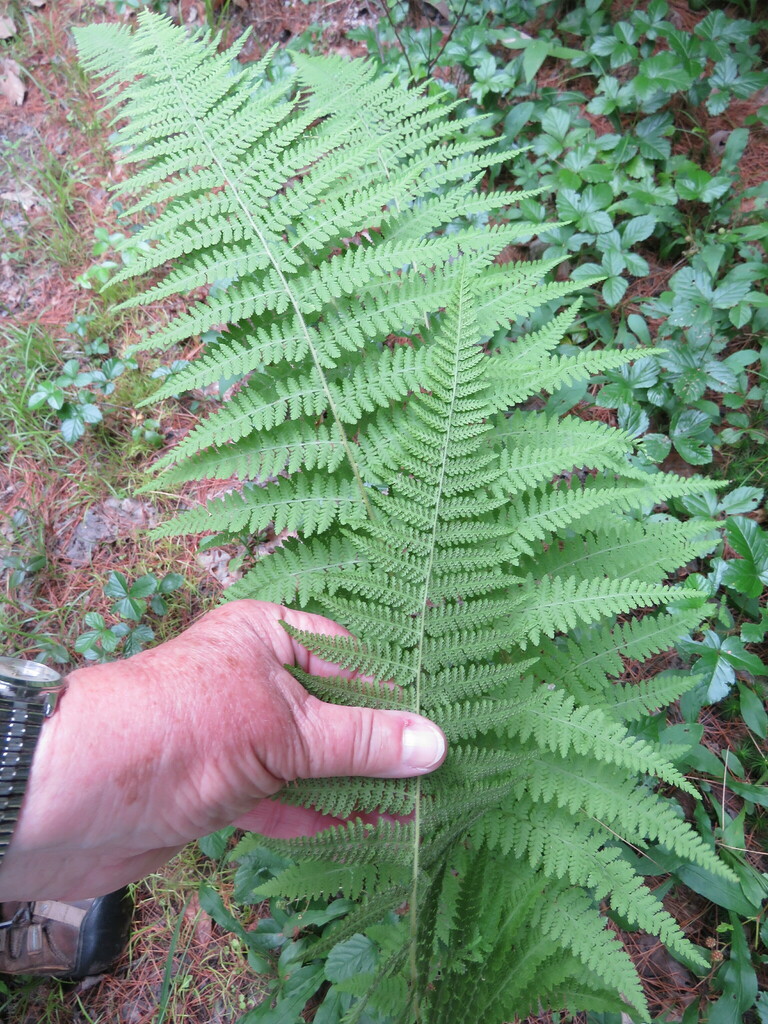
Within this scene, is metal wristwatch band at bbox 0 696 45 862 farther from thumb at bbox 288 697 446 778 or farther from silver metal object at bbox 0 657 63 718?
thumb at bbox 288 697 446 778

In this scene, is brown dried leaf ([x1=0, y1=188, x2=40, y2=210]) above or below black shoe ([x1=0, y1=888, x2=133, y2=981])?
above

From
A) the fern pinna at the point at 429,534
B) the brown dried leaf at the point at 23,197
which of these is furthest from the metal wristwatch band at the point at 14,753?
the brown dried leaf at the point at 23,197

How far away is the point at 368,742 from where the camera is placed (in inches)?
59.1

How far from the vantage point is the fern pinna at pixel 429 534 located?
1421 mm

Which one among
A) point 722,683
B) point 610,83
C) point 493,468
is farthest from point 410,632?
point 610,83

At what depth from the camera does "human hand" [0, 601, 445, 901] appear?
142 cm

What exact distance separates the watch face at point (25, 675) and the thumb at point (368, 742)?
62 centimetres

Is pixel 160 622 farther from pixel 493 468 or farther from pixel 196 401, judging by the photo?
pixel 493 468

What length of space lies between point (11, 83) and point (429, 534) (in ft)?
15.7

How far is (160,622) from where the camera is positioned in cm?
293

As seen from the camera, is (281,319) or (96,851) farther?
(281,319)

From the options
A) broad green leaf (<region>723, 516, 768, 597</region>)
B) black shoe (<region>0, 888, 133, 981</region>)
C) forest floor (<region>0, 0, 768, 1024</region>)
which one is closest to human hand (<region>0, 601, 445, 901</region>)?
forest floor (<region>0, 0, 768, 1024</region>)

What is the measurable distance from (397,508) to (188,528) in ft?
2.10

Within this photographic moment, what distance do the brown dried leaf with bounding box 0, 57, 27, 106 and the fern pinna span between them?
290cm
